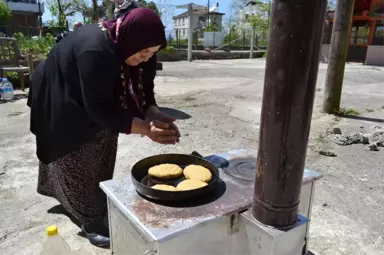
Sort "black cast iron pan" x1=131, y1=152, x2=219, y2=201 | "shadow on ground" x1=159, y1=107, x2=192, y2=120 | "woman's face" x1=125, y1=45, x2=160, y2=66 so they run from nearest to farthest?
"black cast iron pan" x1=131, y1=152, x2=219, y2=201
"woman's face" x1=125, y1=45, x2=160, y2=66
"shadow on ground" x1=159, y1=107, x2=192, y2=120

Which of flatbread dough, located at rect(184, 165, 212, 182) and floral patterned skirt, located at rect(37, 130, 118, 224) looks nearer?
flatbread dough, located at rect(184, 165, 212, 182)

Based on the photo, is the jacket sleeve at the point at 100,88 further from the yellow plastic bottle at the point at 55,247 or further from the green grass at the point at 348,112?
the green grass at the point at 348,112

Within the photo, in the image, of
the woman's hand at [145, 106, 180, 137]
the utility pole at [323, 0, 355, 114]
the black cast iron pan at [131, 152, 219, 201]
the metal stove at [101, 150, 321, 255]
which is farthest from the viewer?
the utility pole at [323, 0, 355, 114]

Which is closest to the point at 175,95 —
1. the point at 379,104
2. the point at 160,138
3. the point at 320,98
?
the point at 320,98

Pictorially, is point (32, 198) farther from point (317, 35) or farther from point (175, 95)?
point (175, 95)

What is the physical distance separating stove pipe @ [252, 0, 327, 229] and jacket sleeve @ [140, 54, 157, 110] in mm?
1107

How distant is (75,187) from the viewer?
7.04 ft

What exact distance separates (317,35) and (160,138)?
88 centimetres

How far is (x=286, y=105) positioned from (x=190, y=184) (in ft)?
2.05

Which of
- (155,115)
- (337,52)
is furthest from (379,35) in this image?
(155,115)

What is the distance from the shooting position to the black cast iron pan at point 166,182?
54.7 inches

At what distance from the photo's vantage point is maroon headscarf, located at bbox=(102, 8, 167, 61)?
158cm

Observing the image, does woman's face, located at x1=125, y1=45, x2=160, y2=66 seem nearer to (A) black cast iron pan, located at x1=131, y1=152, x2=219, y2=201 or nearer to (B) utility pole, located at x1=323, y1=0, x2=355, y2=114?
(A) black cast iron pan, located at x1=131, y1=152, x2=219, y2=201

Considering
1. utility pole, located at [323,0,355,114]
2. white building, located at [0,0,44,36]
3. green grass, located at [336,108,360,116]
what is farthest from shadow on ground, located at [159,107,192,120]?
white building, located at [0,0,44,36]
